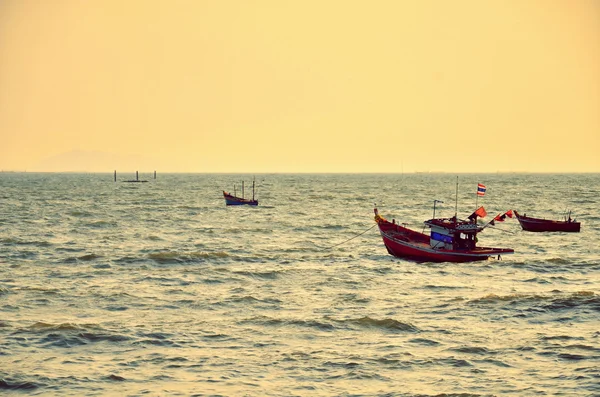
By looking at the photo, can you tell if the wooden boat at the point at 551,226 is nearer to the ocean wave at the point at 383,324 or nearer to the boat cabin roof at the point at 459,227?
the boat cabin roof at the point at 459,227

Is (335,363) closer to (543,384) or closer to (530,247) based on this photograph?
(543,384)

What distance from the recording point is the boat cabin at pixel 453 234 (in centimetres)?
4266

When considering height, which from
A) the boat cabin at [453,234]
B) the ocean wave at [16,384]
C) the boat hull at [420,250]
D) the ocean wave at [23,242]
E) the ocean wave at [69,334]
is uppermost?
the boat cabin at [453,234]

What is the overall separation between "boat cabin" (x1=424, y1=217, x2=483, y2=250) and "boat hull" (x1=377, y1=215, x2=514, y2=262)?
1.37 ft

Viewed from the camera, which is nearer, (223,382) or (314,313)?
(223,382)

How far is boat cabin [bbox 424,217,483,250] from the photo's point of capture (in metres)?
42.7

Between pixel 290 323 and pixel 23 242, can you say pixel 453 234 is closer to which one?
pixel 290 323

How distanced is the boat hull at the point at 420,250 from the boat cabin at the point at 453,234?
0.42m

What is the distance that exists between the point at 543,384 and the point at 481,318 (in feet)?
25.1

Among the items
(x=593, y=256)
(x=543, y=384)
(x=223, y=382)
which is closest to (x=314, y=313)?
(x=223, y=382)

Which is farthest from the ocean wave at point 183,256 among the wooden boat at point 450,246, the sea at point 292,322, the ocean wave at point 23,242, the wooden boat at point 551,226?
the wooden boat at point 551,226

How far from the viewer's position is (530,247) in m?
53.5

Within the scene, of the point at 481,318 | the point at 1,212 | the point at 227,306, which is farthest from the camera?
the point at 1,212

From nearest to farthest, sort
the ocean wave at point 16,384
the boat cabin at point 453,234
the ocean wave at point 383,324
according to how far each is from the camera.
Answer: the ocean wave at point 16,384
the ocean wave at point 383,324
the boat cabin at point 453,234
